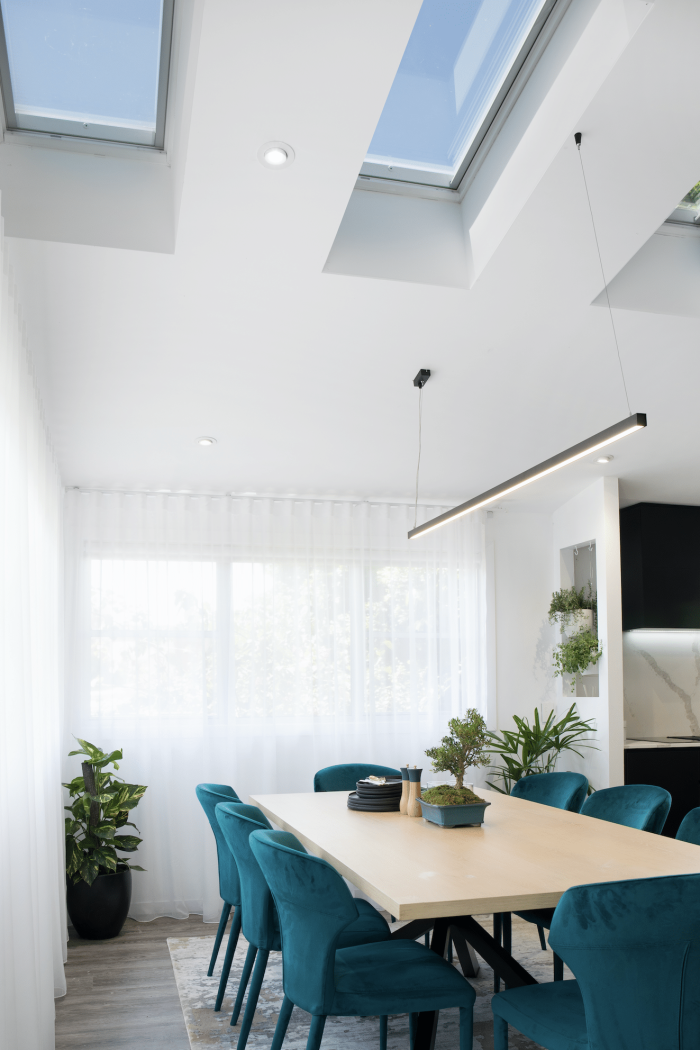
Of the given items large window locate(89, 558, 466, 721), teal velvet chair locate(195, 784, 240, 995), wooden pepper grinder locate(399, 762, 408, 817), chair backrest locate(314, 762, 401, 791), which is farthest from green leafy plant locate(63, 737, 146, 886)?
wooden pepper grinder locate(399, 762, 408, 817)

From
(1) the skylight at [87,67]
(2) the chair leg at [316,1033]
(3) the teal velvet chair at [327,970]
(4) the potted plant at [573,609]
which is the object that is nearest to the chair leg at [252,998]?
(3) the teal velvet chair at [327,970]

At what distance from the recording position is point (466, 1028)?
2.48m

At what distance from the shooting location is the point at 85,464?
5.16 metres

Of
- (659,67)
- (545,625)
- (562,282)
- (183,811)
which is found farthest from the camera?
(545,625)

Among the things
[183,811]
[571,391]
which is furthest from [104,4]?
[183,811]

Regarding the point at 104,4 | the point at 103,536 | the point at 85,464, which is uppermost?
the point at 104,4

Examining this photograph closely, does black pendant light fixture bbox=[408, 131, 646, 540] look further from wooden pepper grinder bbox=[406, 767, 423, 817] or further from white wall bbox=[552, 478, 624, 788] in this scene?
white wall bbox=[552, 478, 624, 788]

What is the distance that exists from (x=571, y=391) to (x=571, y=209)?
146 centimetres

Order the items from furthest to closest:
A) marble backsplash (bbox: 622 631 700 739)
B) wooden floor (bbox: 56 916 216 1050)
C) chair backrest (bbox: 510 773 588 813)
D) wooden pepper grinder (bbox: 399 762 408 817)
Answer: marble backsplash (bbox: 622 631 700 739) → chair backrest (bbox: 510 773 588 813) → wooden pepper grinder (bbox: 399 762 408 817) → wooden floor (bbox: 56 916 216 1050)

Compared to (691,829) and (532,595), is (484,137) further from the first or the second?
(532,595)

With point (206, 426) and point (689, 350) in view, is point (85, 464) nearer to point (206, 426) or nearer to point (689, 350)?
point (206, 426)

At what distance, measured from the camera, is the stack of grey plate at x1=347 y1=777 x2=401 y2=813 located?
3.87 m

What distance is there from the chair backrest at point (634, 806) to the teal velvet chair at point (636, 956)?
1437mm

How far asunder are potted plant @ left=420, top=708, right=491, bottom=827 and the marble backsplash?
3.15m
